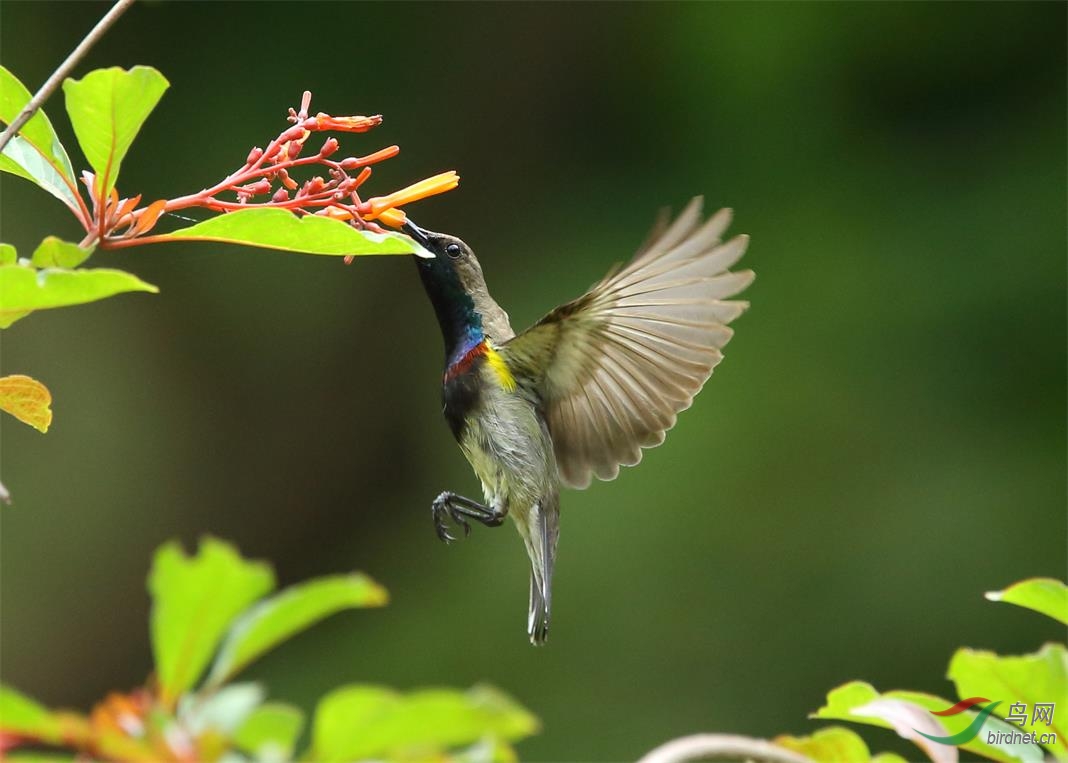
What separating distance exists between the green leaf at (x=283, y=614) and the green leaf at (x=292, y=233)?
357 millimetres

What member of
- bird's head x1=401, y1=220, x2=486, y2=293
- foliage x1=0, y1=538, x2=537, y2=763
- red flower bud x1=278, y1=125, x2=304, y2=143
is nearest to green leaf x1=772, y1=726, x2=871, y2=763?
foliage x1=0, y1=538, x2=537, y2=763

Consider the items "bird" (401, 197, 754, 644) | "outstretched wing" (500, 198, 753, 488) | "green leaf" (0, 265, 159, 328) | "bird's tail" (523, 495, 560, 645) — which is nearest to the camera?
"green leaf" (0, 265, 159, 328)

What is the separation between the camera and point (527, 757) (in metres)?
4.16

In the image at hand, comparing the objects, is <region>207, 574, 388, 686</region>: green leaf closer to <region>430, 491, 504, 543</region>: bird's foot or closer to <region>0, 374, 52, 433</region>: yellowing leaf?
<region>0, 374, 52, 433</region>: yellowing leaf

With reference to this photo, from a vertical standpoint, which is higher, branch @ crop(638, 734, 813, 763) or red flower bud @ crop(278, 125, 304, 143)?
red flower bud @ crop(278, 125, 304, 143)

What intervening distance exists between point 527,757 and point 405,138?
7.66ft

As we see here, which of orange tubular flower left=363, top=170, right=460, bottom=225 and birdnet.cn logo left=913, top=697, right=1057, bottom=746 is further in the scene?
orange tubular flower left=363, top=170, right=460, bottom=225

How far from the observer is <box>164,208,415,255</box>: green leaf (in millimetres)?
1097

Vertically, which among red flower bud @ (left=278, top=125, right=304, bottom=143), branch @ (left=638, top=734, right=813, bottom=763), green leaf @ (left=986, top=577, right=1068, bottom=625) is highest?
red flower bud @ (left=278, top=125, right=304, bottom=143)

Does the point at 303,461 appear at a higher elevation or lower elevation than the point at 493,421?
higher

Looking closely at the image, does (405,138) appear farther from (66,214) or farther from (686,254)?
(686,254)

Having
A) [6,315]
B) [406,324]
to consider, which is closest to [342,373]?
[406,324]

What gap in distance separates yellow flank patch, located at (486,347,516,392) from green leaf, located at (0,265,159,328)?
4.03ft

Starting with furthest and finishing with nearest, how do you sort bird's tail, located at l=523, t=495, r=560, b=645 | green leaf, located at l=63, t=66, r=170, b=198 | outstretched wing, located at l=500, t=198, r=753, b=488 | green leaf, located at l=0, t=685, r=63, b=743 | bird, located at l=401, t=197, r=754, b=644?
bird's tail, located at l=523, t=495, r=560, b=645 < bird, located at l=401, t=197, r=754, b=644 < outstretched wing, located at l=500, t=198, r=753, b=488 < green leaf, located at l=63, t=66, r=170, b=198 < green leaf, located at l=0, t=685, r=63, b=743
